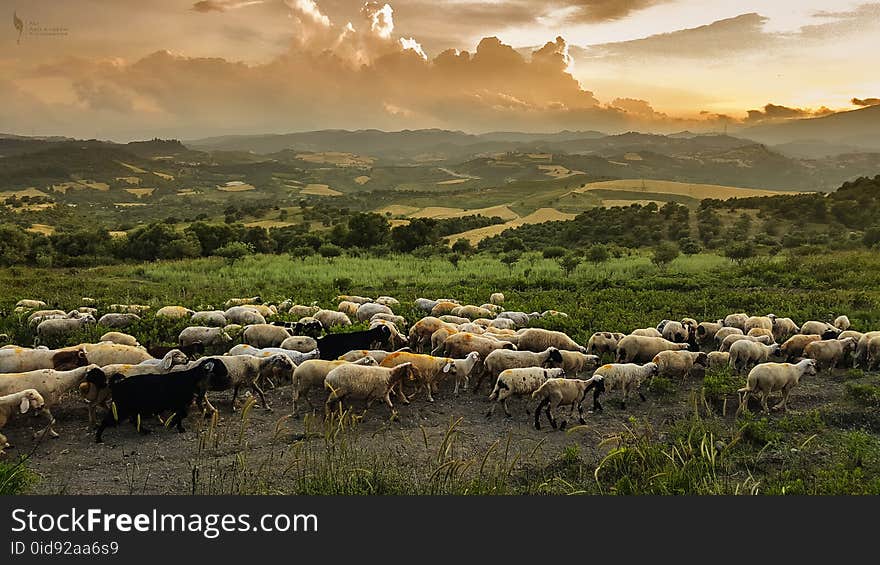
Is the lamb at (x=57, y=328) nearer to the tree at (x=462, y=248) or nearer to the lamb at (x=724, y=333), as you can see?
the lamb at (x=724, y=333)

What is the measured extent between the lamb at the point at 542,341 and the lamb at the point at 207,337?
755 cm

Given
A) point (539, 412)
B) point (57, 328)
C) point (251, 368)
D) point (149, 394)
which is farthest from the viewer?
point (57, 328)

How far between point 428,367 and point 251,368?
3.42m

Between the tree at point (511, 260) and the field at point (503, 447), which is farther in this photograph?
the tree at point (511, 260)

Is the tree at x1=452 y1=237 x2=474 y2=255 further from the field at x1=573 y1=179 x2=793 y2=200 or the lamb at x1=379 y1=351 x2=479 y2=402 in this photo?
the field at x1=573 y1=179 x2=793 y2=200

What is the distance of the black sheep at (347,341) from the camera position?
12.2 metres

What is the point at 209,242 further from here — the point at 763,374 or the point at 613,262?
the point at 763,374

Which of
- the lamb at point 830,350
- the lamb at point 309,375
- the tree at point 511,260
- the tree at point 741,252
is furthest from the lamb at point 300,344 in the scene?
the tree at point 741,252

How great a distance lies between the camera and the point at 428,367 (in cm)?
1061

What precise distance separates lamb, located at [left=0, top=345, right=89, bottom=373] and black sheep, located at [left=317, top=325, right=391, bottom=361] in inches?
183

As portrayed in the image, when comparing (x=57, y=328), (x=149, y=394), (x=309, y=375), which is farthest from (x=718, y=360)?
(x=57, y=328)

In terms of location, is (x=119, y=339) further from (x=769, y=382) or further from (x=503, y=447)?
(x=769, y=382)

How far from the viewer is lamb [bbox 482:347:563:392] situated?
11.0 meters

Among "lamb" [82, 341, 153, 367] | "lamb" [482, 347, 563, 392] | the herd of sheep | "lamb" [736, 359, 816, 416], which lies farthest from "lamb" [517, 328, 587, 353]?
"lamb" [82, 341, 153, 367]
